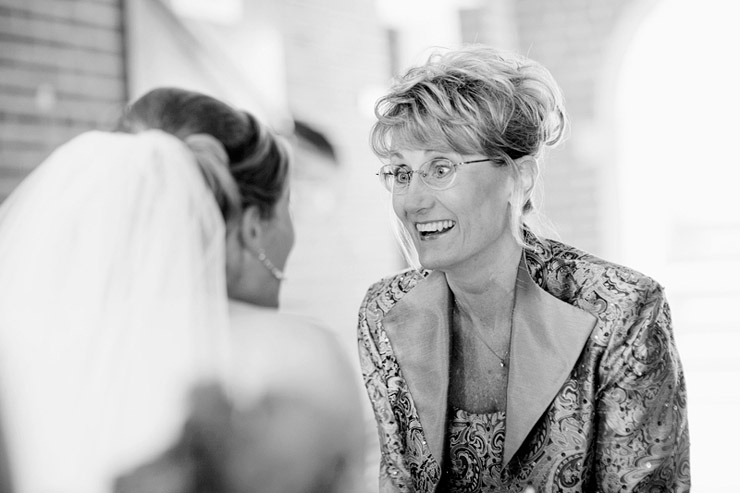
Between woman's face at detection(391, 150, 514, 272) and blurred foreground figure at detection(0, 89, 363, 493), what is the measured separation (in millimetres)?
346

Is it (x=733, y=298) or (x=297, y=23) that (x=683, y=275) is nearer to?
(x=733, y=298)

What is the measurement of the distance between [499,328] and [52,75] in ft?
4.75

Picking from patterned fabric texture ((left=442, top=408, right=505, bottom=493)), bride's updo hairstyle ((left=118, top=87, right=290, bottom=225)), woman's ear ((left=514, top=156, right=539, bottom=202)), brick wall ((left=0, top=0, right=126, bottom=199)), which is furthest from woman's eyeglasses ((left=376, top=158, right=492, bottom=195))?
brick wall ((left=0, top=0, right=126, bottom=199))

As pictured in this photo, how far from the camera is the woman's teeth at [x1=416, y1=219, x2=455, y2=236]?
180 centimetres

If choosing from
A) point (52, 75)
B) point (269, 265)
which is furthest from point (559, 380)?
point (52, 75)

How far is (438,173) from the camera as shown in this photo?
5.94 ft

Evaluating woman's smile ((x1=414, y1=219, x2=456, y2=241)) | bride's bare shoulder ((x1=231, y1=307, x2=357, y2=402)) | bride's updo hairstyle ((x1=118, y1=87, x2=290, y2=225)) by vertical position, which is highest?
bride's updo hairstyle ((x1=118, y1=87, x2=290, y2=225))

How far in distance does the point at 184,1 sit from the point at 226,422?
4.92 feet

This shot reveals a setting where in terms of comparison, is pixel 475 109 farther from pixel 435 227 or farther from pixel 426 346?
pixel 426 346

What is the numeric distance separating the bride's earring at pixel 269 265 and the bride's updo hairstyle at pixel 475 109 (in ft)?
1.24

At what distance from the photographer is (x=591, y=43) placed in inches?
214

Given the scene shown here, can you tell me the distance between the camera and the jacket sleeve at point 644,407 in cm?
166

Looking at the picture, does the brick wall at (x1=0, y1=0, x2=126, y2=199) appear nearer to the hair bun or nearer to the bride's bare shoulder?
the hair bun

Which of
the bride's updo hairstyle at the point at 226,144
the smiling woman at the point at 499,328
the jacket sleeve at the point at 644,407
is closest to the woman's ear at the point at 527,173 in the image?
the smiling woman at the point at 499,328
